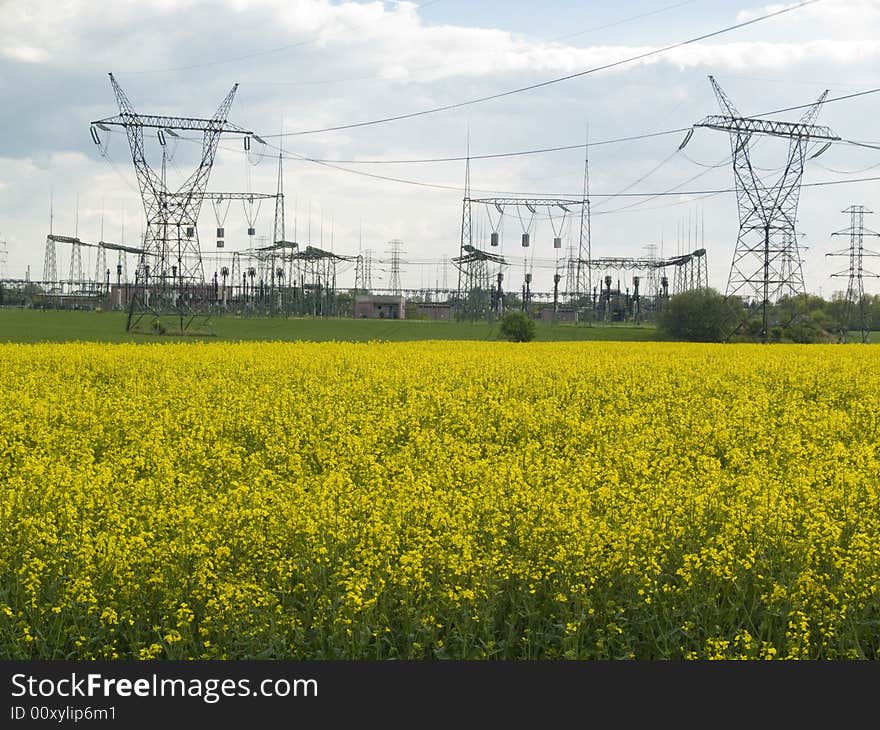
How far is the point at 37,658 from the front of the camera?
6.89 metres

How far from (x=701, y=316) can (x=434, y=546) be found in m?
66.9

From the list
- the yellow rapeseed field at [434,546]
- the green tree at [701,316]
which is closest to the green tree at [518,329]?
the green tree at [701,316]

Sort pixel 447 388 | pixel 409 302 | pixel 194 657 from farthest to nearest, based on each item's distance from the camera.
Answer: pixel 409 302 → pixel 447 388 → pixel 194 657

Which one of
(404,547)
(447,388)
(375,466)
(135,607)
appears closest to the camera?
(135,607)

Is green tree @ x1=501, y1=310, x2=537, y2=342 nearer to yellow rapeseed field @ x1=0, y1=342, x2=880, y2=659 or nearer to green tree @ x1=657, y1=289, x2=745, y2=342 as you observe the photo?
green tree @ x1=657, y1=289, x2=745, y2=342

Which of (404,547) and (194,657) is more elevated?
(404,547)

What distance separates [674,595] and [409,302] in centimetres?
15845

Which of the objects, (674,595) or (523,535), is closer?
(674,595)

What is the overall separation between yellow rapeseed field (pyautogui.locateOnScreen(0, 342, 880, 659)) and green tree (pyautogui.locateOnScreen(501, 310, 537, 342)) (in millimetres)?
46330

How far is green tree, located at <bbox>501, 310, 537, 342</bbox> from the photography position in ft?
201

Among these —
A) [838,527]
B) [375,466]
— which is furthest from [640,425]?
[838,527]

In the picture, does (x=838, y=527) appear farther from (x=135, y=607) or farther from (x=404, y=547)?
(x=135, y=607)

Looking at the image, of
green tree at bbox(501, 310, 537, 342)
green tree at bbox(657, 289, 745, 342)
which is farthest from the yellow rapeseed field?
green tree at bbox(657, 289, 745, 342)

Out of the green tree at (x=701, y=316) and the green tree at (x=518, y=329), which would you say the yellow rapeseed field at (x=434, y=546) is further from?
the green tree at (x=701, y=316)
